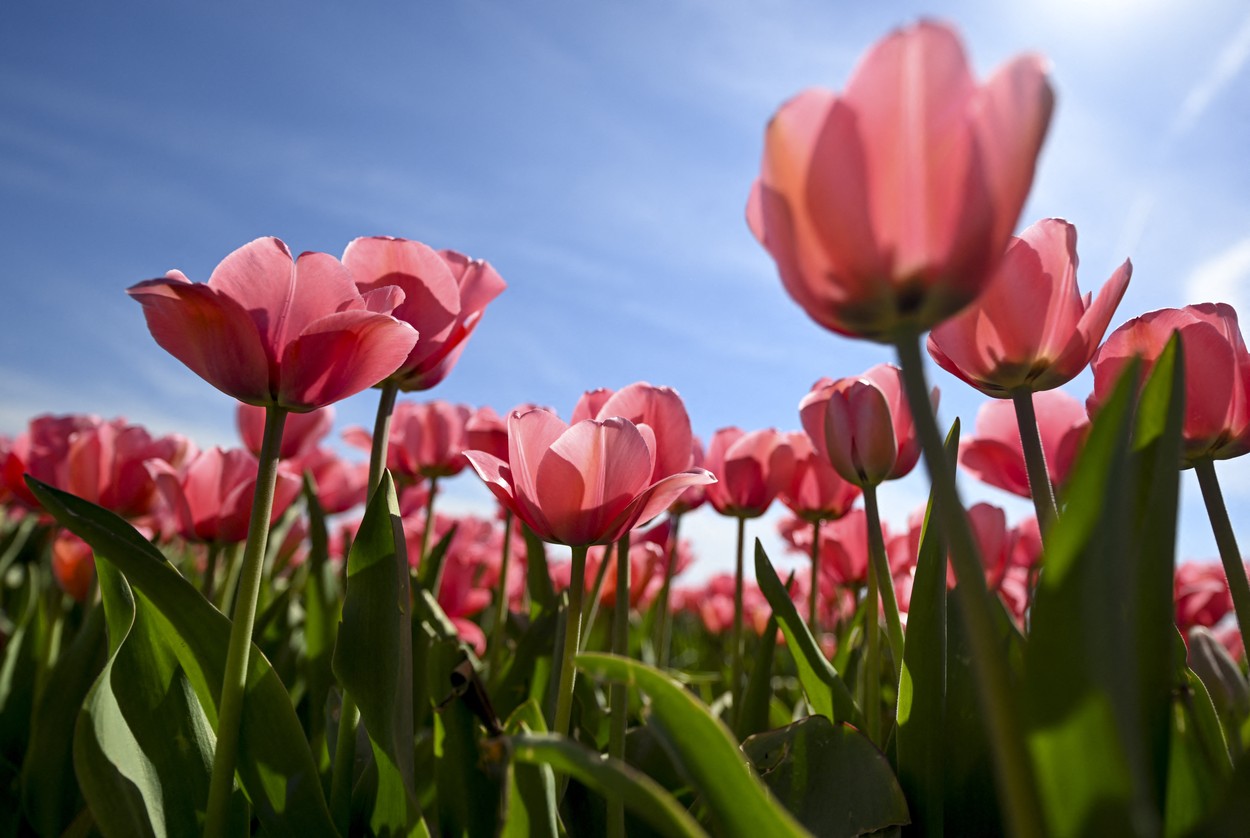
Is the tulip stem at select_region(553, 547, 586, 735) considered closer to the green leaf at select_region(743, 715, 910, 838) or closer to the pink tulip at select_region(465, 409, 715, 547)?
the pink tulip at select_region(465, 409, 715, 547)

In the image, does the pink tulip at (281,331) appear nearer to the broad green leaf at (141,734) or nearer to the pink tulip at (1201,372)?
the broad green leaf at (141,734)

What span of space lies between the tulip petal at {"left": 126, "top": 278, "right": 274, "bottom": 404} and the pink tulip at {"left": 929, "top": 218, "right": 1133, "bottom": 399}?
0.64m

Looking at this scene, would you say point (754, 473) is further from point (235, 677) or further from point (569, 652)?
point (235, 677)

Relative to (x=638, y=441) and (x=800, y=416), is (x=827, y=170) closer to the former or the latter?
(x=638, y=441)

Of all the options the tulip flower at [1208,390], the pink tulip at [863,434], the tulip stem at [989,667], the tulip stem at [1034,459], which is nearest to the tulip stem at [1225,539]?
the tulip flower at [1208,390]

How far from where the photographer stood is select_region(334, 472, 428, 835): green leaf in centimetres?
75

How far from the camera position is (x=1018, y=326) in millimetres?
725

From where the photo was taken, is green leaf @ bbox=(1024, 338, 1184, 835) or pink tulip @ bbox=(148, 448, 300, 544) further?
pink tulip @ bbox=(148, 448, 300, 544)

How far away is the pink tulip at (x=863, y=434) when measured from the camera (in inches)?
39.6

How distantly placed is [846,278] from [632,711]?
1.12 metres

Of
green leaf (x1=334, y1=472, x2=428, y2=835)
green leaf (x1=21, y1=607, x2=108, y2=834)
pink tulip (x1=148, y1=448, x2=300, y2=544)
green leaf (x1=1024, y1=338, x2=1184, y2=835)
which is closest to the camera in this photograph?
green leaf (x1=1024, y1=338, x2=1184, y2=835)

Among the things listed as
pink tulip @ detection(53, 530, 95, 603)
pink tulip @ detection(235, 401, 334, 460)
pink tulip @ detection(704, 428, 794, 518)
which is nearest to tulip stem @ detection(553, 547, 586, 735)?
pink tulip @ detection(704, 428, 794, 518)

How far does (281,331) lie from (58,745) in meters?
0.83

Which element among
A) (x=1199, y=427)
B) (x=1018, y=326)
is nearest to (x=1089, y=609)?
(x=1018, y=326)
